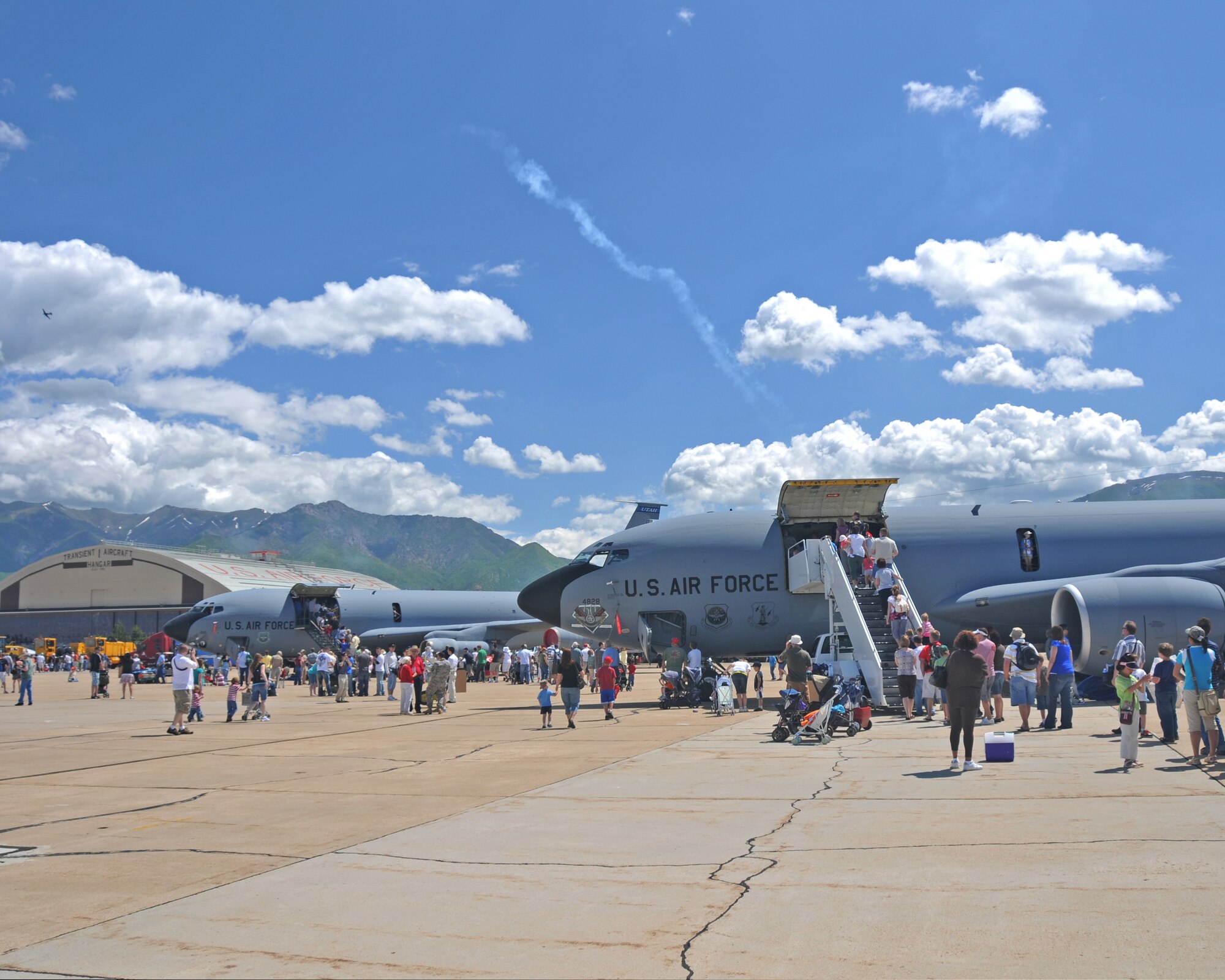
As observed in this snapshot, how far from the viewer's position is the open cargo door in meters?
22.5

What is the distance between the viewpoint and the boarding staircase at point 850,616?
61.6ft

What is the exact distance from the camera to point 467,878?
677 centimetres

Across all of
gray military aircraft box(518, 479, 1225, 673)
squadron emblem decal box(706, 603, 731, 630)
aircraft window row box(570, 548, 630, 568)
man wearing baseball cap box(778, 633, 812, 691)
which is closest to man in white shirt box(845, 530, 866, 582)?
gray military aircraft box(518, 479, 1225, 673)

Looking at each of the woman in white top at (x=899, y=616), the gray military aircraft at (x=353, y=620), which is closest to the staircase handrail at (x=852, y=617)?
the woman in white top at (x=899, y=616)

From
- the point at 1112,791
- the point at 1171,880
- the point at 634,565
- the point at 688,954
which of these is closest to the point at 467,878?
the point at 688,954

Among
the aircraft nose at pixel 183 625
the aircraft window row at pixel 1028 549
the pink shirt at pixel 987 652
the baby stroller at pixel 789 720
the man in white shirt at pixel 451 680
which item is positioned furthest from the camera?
the aircraft nose at pixel 183 625

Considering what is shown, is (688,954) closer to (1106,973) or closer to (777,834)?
(1106,973)

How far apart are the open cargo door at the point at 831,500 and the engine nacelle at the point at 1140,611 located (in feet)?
16.9

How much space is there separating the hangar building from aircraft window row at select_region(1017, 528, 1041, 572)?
317 feet

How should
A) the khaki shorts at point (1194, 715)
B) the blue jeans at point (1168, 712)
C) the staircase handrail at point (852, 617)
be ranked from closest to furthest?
the khaki shorts at point (1194, 715)
the blue jeans at point (1168, 712)
the staircase handrail at point (852, 617)

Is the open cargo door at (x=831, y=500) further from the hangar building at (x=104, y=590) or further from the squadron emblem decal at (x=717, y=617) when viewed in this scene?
the hangar building at (x=104, y=590)

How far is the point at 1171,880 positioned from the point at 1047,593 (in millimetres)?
16105

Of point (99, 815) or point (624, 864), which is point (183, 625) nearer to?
point (99, 815)

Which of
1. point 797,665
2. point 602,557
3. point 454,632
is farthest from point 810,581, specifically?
point 454,632
